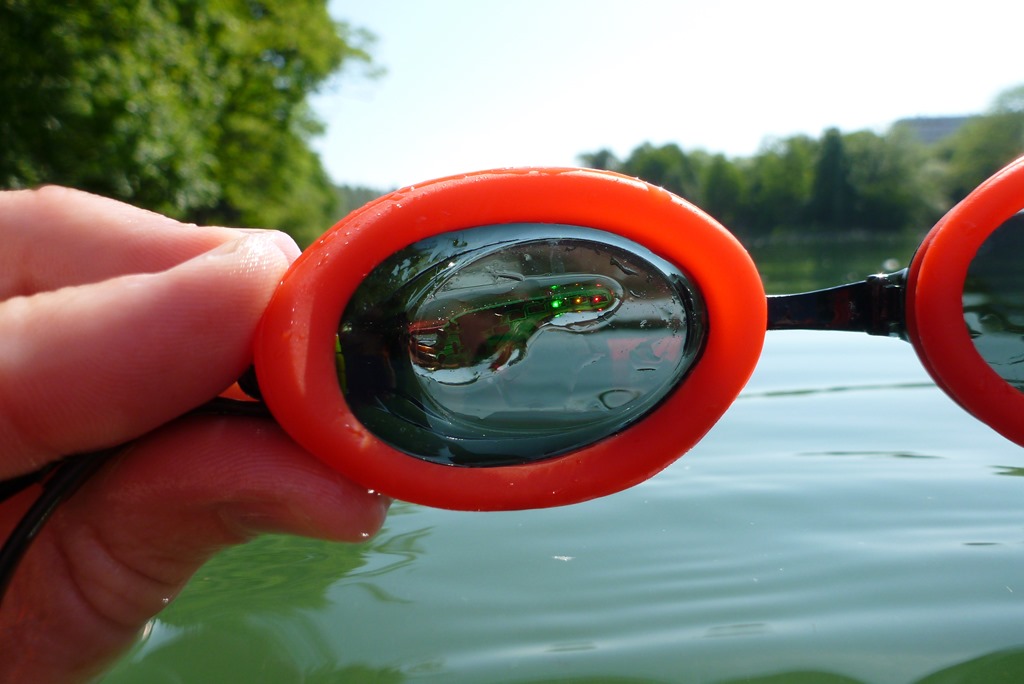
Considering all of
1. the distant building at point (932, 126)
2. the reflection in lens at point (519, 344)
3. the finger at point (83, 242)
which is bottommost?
the reflection in lens at point (519, 344)

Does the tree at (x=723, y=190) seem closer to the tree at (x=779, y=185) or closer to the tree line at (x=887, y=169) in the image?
the tree at (x=779, y=185)

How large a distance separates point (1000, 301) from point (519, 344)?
604 mm

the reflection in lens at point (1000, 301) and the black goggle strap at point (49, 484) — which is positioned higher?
the reflection in lens at point (1000, 301)

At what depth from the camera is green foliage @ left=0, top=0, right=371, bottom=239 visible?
10.0m

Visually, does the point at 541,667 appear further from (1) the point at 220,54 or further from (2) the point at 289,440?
(1) the point at 220,54

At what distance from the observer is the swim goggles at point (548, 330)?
844 millimetres

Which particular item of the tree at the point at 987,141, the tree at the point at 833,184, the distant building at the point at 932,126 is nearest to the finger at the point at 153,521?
the tree at the point at 987,141

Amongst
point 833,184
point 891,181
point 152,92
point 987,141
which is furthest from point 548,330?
point 833,184

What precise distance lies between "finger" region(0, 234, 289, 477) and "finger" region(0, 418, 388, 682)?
0.19 feet

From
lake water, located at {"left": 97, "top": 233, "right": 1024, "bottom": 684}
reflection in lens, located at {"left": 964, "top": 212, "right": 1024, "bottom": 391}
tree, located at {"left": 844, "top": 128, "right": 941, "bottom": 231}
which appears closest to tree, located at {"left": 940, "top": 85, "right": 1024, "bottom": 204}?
tree, located at {"left": 844, "top": 128, "right": 941, "bottom": 231}

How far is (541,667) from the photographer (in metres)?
0.98

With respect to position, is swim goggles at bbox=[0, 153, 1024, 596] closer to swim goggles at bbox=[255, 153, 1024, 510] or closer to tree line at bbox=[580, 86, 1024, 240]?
swim goggles at bbox=[255, 153, 1024, 510]

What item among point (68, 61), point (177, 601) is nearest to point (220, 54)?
point (68, 61)

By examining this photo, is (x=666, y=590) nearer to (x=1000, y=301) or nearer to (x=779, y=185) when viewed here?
(x=1000, y=301)
